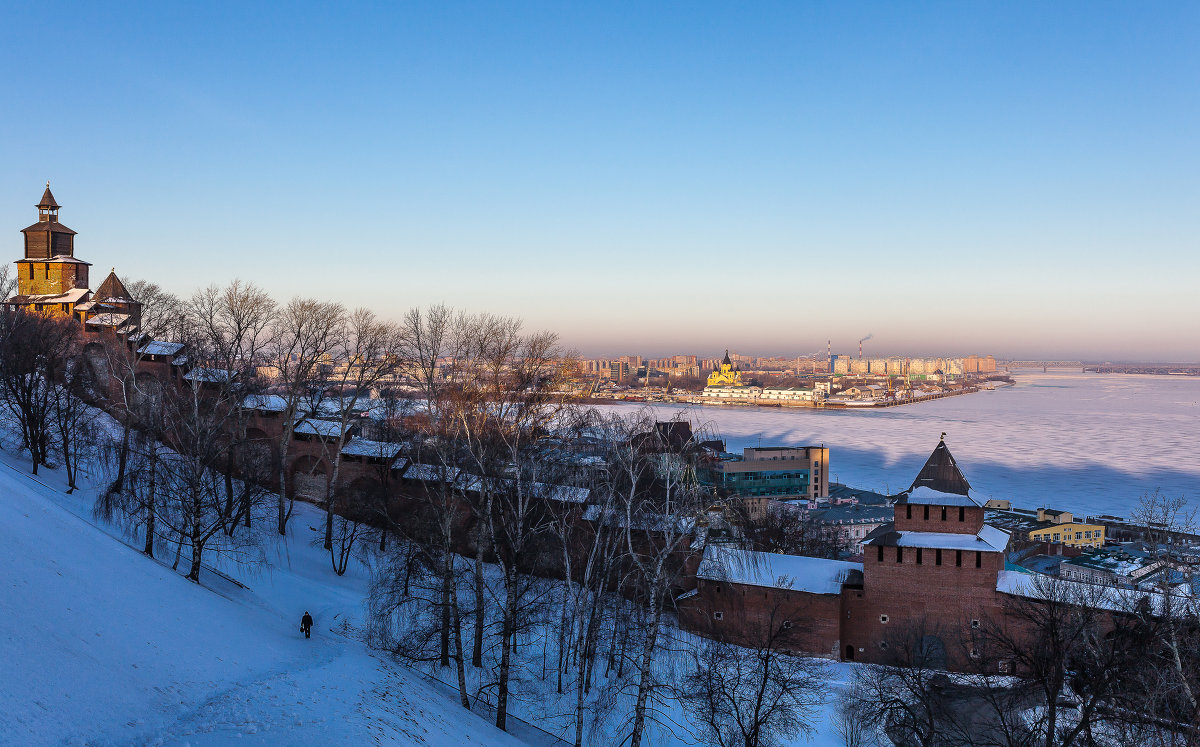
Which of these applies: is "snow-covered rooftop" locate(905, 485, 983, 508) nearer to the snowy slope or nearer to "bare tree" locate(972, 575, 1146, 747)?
"bare tree" locate(972, 575, 1146, 747)

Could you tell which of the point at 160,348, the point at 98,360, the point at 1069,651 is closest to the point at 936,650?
the point at 1069,651

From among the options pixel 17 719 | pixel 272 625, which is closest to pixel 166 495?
pixel 272 625

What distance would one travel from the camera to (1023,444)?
73.8 metres

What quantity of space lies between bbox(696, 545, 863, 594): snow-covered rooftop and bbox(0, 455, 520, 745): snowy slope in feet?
26.0

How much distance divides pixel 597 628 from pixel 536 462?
3.27m

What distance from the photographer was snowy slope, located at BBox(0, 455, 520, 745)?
8.59 meters

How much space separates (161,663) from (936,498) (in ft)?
54.7

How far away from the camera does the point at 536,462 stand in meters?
14.7

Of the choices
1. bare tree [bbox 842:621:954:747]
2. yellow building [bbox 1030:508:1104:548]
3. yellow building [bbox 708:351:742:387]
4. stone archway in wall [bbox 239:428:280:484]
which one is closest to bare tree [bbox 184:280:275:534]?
stone archway in wall [bbox 239:428:280:484]

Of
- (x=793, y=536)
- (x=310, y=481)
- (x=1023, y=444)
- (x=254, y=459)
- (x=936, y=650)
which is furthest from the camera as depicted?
(x=1023, y=444)

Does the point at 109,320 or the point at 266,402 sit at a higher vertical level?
the point at 109,320

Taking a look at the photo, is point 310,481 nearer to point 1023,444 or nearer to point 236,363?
point 236,363

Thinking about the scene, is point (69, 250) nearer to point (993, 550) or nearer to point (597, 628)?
point (597, 628)

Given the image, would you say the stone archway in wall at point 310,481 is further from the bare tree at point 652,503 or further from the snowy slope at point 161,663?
the bare tree at point 652,503
